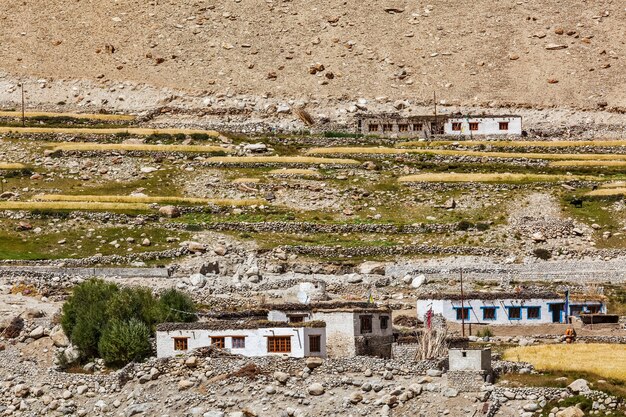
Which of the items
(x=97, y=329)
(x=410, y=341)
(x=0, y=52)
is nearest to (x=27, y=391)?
(x=97, y=329)

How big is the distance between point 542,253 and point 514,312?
17.5 metres

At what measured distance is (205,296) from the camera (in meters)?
104

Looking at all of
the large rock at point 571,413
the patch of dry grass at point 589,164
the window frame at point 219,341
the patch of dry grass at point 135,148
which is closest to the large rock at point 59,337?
the window frame at point 219,341

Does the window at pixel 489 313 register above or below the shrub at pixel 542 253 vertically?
below

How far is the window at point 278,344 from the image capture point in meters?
81.0

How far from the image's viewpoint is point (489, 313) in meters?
99.8

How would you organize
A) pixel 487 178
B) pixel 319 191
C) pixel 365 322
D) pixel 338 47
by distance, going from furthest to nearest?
pixel 338 47
pixel 487 178
pixel 319 191
pixel 365 322

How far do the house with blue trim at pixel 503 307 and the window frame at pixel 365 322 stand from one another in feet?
40.6

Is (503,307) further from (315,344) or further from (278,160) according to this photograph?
(278,160)

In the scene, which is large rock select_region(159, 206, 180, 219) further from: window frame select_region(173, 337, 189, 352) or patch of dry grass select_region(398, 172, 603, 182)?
window frame select_region(173, 337, 189, 352)

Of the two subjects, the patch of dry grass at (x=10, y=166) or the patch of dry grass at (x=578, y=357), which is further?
the patch of dry grass at (x=10, y=166)

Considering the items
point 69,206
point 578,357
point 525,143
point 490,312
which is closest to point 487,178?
point 525,143

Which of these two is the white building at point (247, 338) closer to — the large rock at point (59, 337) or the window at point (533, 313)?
the large rock at point (59, 337)

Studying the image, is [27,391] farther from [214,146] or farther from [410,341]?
[214,146]
